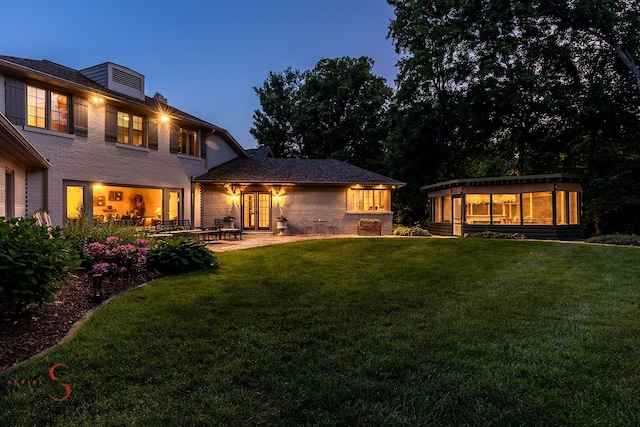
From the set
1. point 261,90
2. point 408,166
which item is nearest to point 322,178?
point 408,166

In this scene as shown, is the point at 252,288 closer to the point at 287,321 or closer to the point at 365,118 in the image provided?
the point at 287,321

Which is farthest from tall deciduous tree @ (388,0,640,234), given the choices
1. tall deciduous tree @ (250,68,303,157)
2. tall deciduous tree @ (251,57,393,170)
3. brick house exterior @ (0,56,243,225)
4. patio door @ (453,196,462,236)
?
brick house exterior @ (0,56,243,225)

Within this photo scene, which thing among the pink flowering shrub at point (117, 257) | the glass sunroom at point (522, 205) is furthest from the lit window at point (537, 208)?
the pink flowering shrub at point (117, 257)

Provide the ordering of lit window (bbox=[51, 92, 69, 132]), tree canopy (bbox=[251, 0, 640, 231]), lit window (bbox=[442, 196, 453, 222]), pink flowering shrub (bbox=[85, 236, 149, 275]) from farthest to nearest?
tree canopy (bbox=[251, 0, 640, 231])
lit window (bbox=[442, 196, 453, 222])
lit window (bbox=[51, 92, 69, 132])
pink flowering shrub (bbox=[85, 236, 149, 275])

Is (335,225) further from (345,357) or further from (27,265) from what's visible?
(27,265)

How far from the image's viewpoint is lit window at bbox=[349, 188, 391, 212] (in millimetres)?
16380

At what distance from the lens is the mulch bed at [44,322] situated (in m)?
3.31

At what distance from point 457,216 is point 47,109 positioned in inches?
633

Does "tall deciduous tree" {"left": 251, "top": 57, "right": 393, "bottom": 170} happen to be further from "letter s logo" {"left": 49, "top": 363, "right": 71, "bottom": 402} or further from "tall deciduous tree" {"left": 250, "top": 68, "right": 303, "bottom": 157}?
"letter s logo" {"left": 49, "top": 363, "right": 71, "bottom": 402}

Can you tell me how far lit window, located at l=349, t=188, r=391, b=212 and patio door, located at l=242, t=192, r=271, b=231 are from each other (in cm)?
382

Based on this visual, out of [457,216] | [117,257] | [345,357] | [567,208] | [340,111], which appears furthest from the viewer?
[340,111]

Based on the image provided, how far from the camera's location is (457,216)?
16.7 metres

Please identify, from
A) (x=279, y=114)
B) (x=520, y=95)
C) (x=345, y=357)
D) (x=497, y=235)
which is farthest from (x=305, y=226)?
(x=279, y=114)

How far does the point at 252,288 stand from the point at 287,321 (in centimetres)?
161
